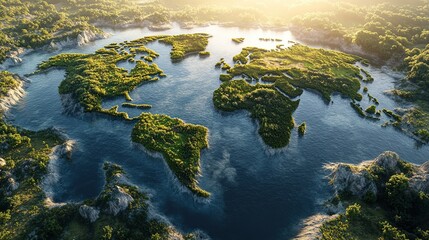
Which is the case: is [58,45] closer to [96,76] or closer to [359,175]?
[96,76]

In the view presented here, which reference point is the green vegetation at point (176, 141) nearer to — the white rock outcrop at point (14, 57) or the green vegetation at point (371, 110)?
the green vegetation at point (371, 110)

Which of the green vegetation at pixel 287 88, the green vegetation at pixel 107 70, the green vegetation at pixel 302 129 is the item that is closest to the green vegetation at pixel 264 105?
the green vegetation at pixel 302 129

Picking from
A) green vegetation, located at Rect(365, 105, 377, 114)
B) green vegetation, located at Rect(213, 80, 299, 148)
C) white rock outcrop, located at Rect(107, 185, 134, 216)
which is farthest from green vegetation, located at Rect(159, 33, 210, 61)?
white rock outcrop, located at Rect(107, 185, 134, 216)

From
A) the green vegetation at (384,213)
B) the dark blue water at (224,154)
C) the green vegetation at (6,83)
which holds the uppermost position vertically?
the green vegetation at (6,83)

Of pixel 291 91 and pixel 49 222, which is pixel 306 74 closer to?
pixel 291 91

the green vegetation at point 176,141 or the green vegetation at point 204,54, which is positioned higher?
the green vegetation at point 176,141

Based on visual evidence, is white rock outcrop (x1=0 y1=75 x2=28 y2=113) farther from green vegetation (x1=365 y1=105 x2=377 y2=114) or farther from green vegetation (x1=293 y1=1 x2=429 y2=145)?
green vegetation (x1=293 y1=1 x2=429 y2=145)
